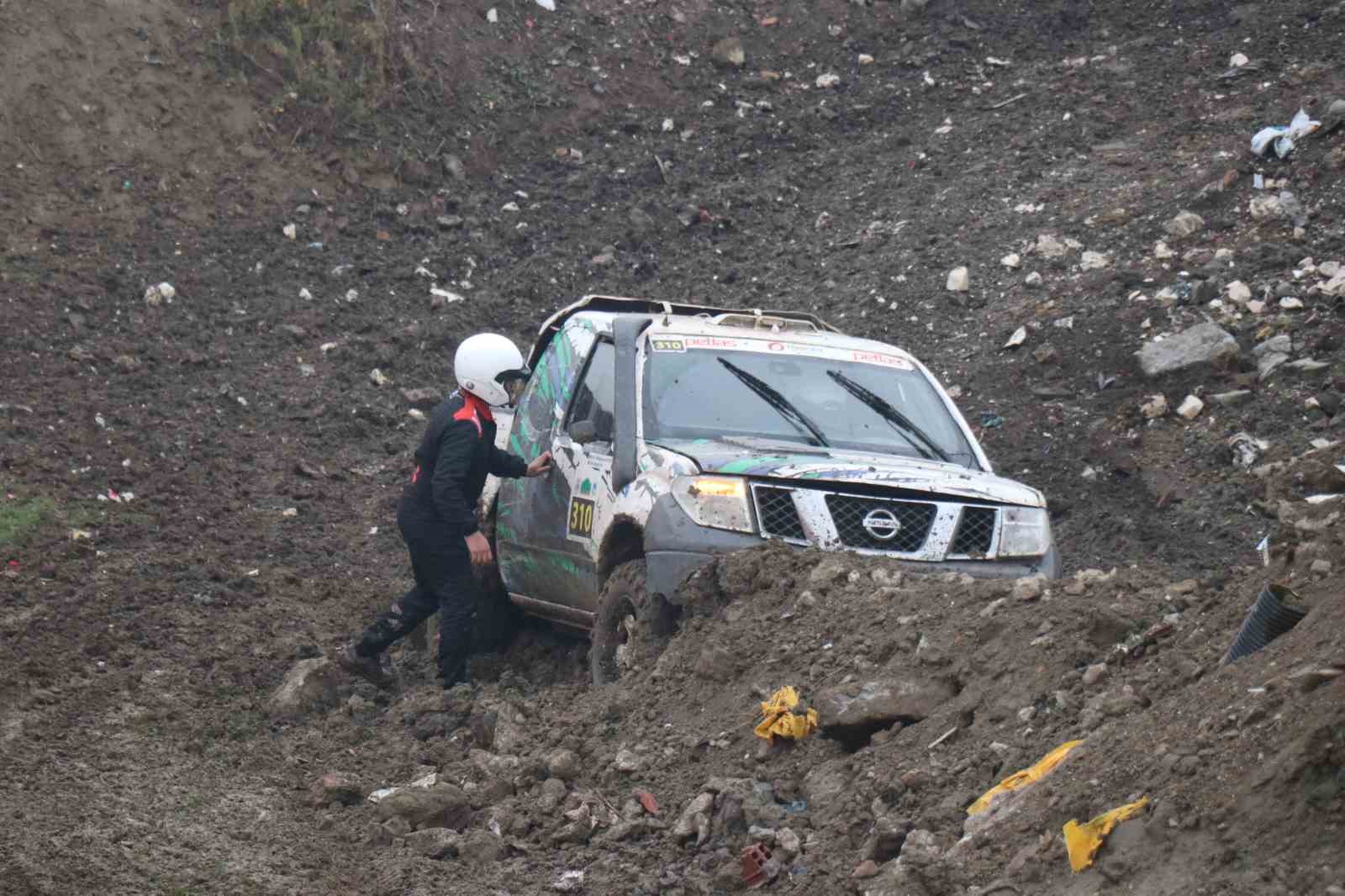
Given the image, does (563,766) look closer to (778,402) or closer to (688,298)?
(778,402)

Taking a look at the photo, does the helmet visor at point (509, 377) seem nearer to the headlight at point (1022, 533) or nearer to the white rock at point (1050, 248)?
the headlight at point (1022, 533)

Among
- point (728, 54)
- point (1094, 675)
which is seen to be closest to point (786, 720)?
point (1094, 675)

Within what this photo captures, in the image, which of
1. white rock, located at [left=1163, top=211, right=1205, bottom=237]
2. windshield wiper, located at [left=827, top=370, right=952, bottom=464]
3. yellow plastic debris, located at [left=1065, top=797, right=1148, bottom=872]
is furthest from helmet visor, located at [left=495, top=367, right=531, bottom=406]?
white rock, located at [left=1163, top=211, right=1205, bottom=237]

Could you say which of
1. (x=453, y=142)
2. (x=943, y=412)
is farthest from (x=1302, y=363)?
(x=453, y=142)

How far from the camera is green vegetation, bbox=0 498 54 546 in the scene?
10862 mm

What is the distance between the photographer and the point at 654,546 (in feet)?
24.8

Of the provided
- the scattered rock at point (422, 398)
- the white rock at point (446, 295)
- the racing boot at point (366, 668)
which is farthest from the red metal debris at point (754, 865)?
the white rock at point (446, 295)

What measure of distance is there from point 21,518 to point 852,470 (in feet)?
20.5

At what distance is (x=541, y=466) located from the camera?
28.8 ft

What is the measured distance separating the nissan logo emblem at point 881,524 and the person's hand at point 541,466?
1932 mm

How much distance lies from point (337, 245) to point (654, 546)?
400 inches

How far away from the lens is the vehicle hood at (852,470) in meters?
7.52

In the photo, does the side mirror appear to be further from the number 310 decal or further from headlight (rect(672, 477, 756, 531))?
headlight (rect(672, 477, 756, 531))

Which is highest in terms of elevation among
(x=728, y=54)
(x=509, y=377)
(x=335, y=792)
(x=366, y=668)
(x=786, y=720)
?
(x=728, y=54)
